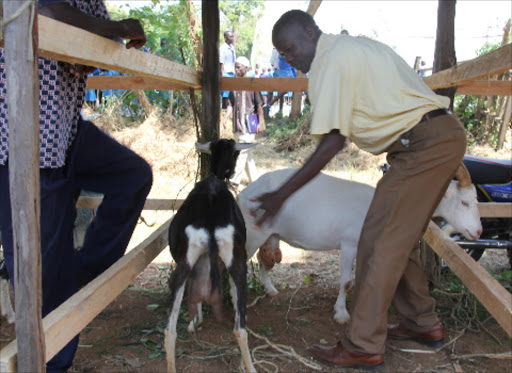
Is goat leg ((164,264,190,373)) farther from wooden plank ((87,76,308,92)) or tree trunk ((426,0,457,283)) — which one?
tree trunk ((426,0,457,283))

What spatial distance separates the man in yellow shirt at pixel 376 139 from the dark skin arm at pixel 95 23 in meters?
0.85

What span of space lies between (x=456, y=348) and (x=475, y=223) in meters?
0.98

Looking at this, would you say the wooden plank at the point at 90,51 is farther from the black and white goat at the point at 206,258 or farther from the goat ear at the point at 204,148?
the black and white goat at the point at 206,258

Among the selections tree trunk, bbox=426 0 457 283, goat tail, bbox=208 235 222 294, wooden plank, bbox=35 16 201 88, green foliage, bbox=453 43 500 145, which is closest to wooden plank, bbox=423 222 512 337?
tree trunk, bbox=426 0 457 283

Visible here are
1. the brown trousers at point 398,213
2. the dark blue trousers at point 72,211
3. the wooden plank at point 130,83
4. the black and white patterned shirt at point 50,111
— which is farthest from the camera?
the wooden plank at point 130,83

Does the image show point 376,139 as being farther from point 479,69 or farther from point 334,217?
point 334,217

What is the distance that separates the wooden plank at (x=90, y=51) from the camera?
1672 millimetres

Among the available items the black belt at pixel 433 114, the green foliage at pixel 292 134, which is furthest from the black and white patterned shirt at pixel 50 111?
the green foliage at pixel 292 134

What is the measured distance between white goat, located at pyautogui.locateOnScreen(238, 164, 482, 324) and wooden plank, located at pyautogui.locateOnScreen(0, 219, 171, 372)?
1301mm

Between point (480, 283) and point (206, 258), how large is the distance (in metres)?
1.53

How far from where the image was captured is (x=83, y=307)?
2070 mm

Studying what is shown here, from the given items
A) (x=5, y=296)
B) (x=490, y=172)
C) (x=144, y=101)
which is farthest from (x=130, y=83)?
(x=144, y=101)

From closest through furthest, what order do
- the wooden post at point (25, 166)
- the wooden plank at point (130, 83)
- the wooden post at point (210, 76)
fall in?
the wooden post at point (25, 166) < the wooden post at point (210, 76) < the wooden plank at point (130, 83)

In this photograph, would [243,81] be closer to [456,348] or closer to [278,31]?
[278,31]
